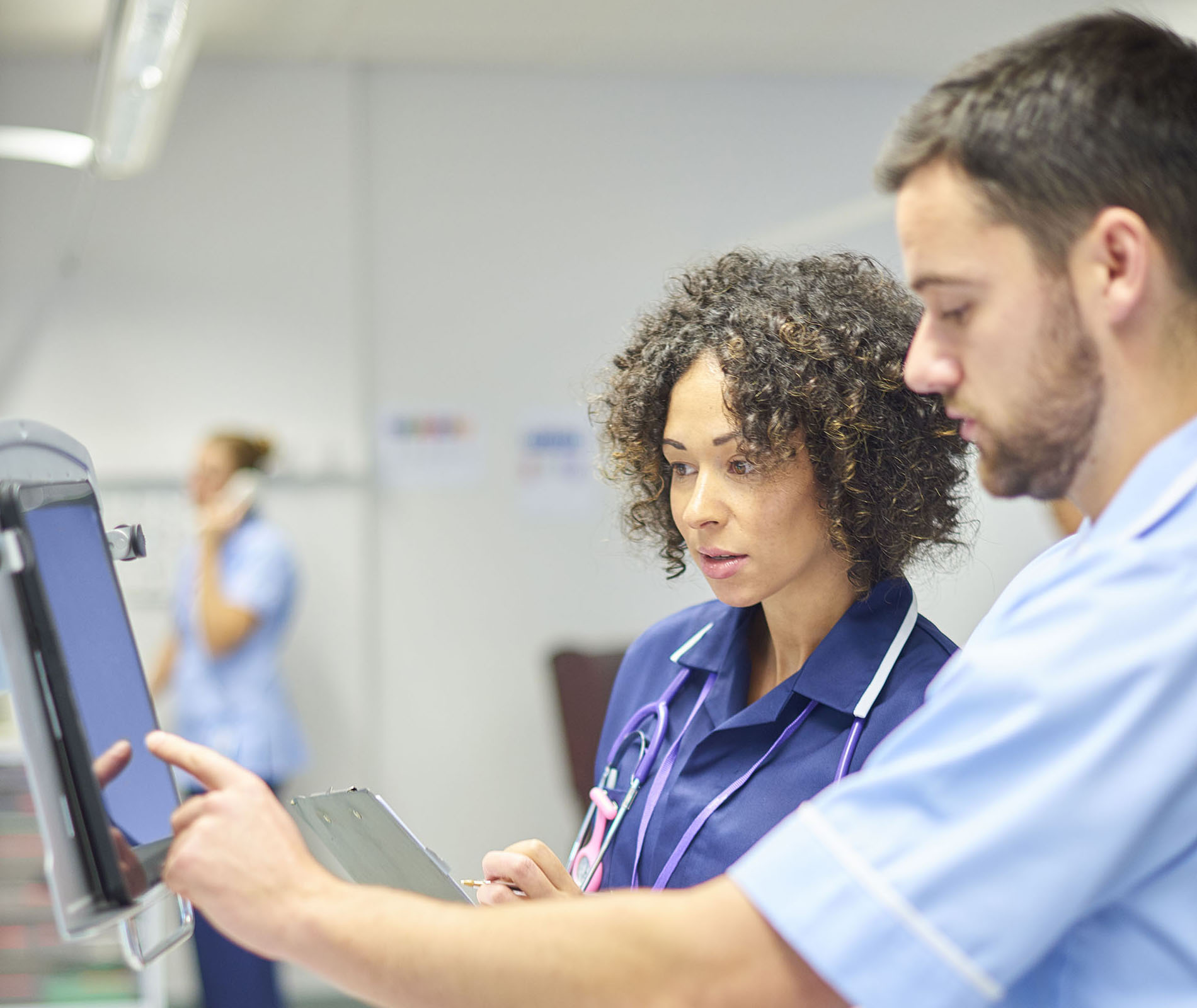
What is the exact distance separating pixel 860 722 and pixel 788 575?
181mm

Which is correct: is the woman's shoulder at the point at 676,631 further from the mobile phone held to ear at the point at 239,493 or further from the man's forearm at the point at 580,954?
the mobile phone held to ear at the point at 239,493

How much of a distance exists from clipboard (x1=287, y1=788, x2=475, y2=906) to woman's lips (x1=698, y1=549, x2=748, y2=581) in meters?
0.41

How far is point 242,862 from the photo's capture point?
34.5 inches

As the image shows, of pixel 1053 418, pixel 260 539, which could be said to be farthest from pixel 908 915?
pixel 260 539

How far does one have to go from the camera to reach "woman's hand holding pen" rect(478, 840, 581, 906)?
130 centimetres

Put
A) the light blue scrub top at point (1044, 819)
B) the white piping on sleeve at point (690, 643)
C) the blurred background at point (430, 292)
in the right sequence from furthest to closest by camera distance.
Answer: the blurred background at point (430, 292) → the white piping on sleeve at point (690, 643) → the light blue scrub top at point (1044, 819)

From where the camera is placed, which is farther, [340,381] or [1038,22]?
[340,381]

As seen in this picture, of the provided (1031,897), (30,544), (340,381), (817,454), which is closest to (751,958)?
(1031,897)

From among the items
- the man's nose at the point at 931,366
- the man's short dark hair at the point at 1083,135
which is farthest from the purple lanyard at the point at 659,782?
the man's short dark hair at the point at 1083,135

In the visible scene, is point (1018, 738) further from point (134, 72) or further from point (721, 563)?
point (134, 72)

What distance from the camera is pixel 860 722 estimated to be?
122cm

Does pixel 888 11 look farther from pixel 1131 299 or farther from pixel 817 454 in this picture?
pixel 1131 299

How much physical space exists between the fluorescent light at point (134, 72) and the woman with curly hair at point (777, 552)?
1.60 metres

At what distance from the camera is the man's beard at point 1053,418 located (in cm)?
79
